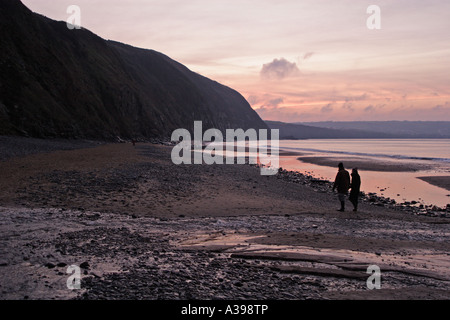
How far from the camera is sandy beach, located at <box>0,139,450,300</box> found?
5.75m

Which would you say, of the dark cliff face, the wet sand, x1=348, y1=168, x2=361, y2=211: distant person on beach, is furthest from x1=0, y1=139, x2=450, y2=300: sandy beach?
the dark cliff face

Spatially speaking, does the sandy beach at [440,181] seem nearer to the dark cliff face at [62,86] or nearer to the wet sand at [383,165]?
the wet sand at [383,165]

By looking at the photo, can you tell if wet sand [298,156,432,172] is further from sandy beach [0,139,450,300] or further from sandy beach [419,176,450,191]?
sandy beach [0,139,450,300]

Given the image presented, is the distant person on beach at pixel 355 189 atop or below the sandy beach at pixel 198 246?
atop

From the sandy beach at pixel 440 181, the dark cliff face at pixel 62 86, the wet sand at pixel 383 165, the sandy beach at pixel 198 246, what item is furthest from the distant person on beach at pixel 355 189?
the dark cliff face at pixel 62 86

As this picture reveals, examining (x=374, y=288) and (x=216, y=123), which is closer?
(x=374, y=288)

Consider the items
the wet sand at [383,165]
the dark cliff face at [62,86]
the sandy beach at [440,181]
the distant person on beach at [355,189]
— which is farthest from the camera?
the dark cliff face at [62,86]

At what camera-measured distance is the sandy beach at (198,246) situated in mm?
5754

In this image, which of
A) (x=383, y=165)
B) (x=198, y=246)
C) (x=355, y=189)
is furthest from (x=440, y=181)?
(x=198, y=246)

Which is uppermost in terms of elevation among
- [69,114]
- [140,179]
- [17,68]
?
[17,68]
